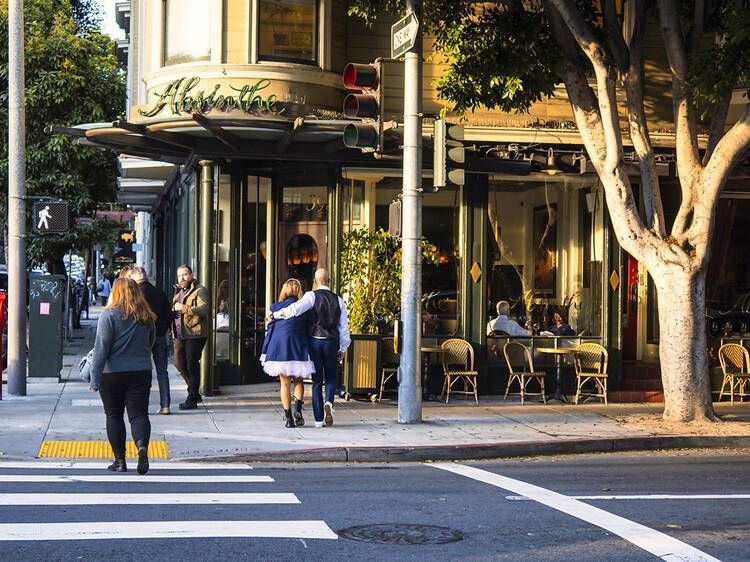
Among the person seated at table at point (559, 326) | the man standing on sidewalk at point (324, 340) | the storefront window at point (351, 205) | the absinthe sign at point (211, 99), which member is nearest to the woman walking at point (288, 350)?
the man standing on sidewalk at point (324, 340)

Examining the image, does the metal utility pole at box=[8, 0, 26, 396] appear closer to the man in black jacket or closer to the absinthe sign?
the absinthe sign

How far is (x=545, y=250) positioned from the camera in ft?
58.6

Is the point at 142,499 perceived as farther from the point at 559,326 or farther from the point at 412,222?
the point at 559,326

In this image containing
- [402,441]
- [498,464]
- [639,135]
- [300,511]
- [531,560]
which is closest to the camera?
[531,560]

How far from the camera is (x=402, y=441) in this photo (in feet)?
41.7

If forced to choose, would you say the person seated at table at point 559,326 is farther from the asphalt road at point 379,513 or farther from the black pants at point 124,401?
the black pants at point 124,401

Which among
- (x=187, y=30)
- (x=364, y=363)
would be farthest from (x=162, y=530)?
(x=187, y=30)

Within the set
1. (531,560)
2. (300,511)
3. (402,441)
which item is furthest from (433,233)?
(531,560)

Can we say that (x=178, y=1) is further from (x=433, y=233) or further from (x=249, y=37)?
(x=433, y=233)

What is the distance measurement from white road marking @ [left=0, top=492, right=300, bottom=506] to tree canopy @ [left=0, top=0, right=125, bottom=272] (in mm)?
18264

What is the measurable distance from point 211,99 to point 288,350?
4.22m

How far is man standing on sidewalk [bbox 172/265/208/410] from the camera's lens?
50.4ft

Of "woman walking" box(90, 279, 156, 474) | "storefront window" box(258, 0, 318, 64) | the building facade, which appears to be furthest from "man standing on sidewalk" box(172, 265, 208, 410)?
"woman walking" box(90, 279, 156, 474)

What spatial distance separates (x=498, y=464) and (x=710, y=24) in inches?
273
